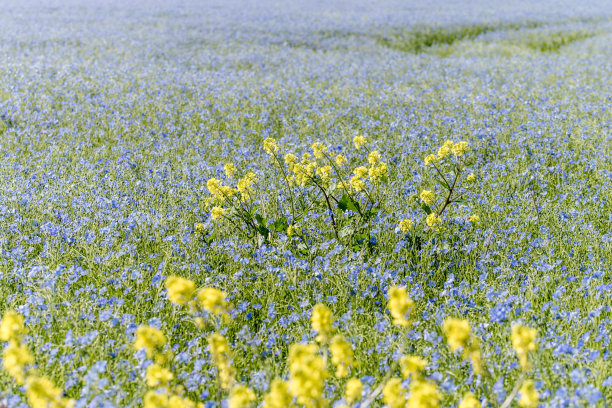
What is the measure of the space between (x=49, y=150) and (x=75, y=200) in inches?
75.7

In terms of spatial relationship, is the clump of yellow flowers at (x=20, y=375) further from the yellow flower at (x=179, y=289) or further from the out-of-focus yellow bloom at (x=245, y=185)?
the out-of-focus yellow bloom at (x=245, y=185)

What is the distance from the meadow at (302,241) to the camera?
2.11 meters

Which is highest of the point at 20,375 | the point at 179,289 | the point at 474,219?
the point at 179,289

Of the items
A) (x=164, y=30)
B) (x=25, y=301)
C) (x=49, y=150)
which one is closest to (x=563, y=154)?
(x=25, y=301)

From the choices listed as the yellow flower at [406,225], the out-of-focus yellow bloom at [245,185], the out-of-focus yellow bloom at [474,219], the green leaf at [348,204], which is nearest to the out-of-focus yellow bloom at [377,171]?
the green leaf at [348,204]

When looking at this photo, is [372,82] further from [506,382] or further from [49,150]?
[506,382]

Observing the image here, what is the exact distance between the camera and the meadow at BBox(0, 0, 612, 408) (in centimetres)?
211

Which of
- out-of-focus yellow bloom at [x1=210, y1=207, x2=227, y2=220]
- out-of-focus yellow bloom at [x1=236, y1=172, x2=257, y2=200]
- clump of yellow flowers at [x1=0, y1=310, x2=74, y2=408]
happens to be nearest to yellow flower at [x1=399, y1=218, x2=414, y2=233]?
out-of-focus yellow bloom at [x1=236, y1=172, x2=257, y2=200]

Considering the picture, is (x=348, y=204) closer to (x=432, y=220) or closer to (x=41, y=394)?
(x=432, y=220)

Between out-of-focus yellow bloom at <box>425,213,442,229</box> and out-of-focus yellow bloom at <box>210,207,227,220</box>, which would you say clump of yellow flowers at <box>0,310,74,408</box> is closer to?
out-of-focus yellow bloom at <box>210,207,227,220</box>

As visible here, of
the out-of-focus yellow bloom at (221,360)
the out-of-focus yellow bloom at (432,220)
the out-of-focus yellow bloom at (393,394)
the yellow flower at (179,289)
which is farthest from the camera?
the out-of-focus yellow bloom at (432,220)

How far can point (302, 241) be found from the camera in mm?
3695

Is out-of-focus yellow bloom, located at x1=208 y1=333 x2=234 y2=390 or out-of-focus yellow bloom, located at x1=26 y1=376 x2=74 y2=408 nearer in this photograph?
out-of-focus yellow bloom, located at x1=26 y1=376 x2=74 y2=408

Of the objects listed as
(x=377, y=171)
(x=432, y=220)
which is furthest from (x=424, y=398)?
(x=377, y=171)
